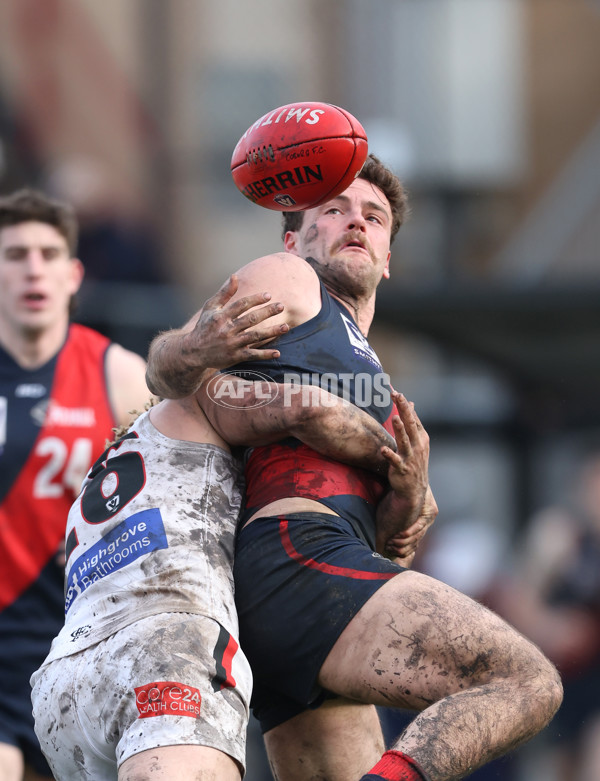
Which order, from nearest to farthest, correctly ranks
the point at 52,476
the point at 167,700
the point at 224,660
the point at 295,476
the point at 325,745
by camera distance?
the point at 167,700 → the point at 224,660 → the point at 295,476 → the point at 325,745 → the point at 52,476

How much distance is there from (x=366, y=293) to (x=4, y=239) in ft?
8.54

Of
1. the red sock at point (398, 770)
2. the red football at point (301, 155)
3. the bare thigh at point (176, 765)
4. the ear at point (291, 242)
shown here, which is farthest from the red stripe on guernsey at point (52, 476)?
the red sock at point (398, 770)

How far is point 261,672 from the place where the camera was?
4.18m

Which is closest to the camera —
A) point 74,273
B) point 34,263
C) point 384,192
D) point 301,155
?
point 301,155

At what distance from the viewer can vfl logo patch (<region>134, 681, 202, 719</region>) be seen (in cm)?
376

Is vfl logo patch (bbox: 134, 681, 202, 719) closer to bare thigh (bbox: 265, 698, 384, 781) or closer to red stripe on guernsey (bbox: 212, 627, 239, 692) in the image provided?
red stripe on guernsey (bbox: 212, 627, 239, 692)

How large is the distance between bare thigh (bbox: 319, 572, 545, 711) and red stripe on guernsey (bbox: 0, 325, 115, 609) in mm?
2693

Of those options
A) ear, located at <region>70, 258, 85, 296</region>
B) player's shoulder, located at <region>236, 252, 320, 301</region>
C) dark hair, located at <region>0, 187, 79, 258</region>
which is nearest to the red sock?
player's shoulder, located at <region>236, 252, 320, 301</region>

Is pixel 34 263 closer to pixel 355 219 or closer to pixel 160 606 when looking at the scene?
pixel 355 219

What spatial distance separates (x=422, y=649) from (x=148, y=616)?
0.93 meters

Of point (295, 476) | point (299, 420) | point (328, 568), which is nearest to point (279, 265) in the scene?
point (299, 420)

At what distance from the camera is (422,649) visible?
381 centimetres

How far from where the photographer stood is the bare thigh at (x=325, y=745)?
461cm

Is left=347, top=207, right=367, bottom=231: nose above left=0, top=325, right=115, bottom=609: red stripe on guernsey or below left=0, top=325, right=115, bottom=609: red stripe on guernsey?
above
